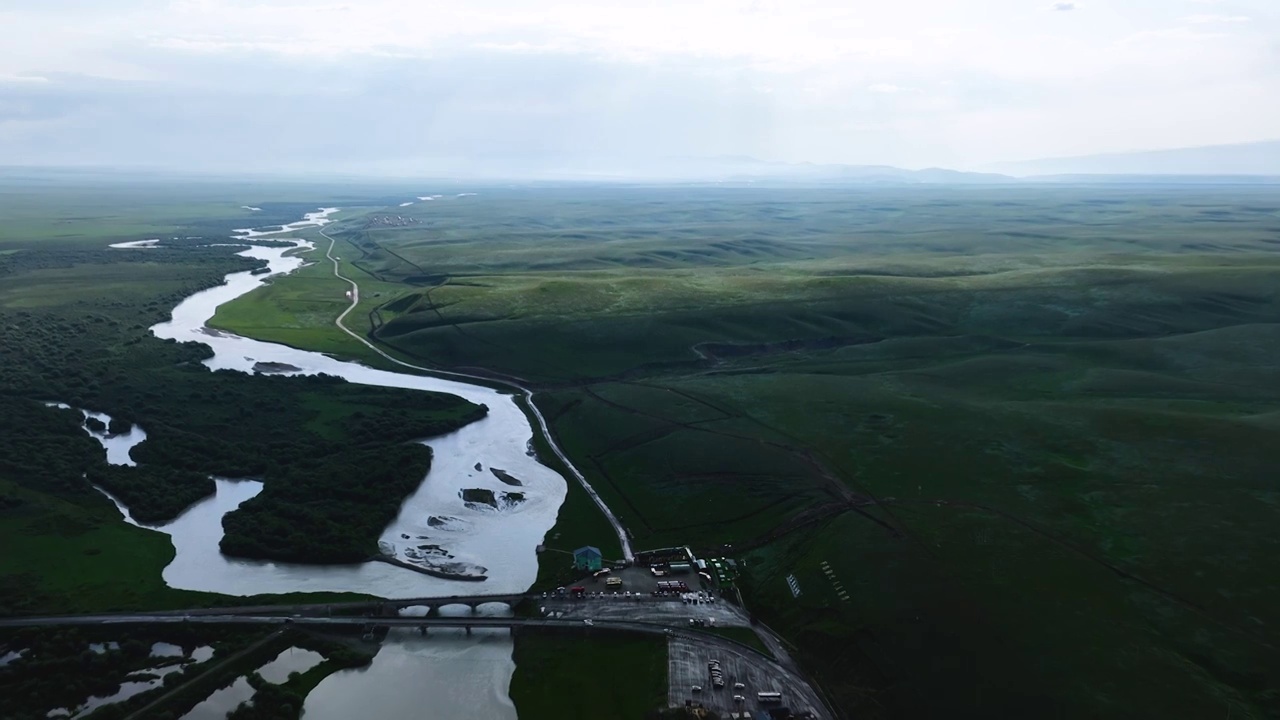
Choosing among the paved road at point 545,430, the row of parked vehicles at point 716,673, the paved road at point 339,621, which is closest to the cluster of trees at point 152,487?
the paved road at point 339,621

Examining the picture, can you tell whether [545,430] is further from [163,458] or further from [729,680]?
[729,680]

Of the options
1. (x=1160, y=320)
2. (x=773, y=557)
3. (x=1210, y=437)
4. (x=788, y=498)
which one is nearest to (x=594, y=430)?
(x=788, y=498)

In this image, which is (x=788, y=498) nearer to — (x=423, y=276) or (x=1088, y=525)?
(x=1088, y=525)

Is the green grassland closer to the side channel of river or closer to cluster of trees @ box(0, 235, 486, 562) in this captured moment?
the side channel of river

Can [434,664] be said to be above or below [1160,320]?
below

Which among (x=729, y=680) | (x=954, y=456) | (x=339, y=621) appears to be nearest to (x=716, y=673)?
(x=729, y=680)
